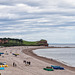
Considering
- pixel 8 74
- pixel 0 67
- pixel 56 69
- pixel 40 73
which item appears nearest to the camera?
pixel 8 74

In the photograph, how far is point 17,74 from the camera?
116ft

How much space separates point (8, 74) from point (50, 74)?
7.79 m

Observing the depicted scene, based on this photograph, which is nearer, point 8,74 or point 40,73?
point 8,74

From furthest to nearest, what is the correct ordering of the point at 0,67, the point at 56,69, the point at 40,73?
the point at 56,69
the point at 0,67
the point at 40,73

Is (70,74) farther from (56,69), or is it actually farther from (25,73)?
(25,73)

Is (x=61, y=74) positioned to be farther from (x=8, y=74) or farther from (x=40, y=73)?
(x=8, y=74)

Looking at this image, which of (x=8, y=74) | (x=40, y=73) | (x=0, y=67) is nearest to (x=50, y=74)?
(x=40, y=73)

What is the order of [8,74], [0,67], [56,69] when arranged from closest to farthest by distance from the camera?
[8,74], [0,67], [56,69]

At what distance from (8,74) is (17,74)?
1652 mm

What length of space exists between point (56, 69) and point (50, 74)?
7229mm

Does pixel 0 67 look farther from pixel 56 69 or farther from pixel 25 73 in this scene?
pixel 56 69

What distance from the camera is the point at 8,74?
34719 mm

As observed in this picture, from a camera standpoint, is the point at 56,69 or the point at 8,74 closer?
the point at 8,74

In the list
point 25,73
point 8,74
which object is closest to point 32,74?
point 25,73
